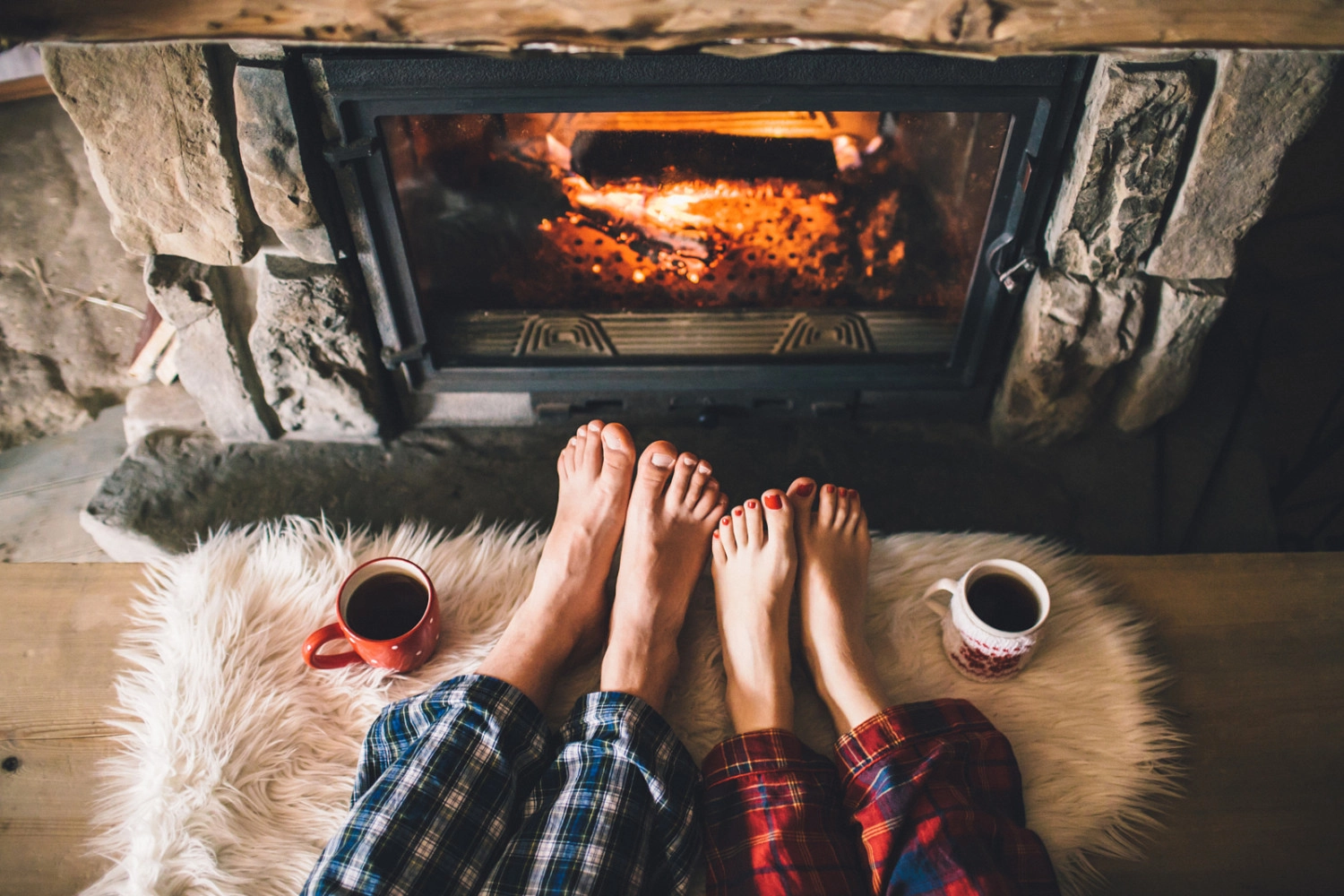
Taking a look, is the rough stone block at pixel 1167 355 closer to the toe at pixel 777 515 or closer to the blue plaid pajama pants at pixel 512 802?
the toe at pixel 777 515

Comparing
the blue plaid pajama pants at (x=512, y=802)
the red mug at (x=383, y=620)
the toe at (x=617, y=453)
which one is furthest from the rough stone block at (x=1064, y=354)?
the red mug at (x=383, y=620)

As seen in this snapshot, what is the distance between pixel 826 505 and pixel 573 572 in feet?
1.15

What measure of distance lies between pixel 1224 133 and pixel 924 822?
865mm

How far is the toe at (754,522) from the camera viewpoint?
1.00m

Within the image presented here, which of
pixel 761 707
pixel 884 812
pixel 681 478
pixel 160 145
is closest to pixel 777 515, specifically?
pixel 681 478

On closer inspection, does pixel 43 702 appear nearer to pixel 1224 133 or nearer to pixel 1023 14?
pixel 1023 14

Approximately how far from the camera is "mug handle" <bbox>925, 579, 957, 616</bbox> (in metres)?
0.91

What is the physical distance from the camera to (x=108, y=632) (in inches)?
38.6

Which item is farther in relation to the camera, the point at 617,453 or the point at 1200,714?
the point at 617,453

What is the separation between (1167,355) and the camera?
115 cm

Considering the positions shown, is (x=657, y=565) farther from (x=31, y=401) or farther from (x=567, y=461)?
(x=31, y=401)

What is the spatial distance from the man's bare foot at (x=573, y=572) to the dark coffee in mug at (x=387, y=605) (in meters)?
0.11

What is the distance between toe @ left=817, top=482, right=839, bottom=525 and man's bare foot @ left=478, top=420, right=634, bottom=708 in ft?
0.87

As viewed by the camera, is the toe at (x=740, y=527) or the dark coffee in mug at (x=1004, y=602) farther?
the toe at (x=740, y=527)
